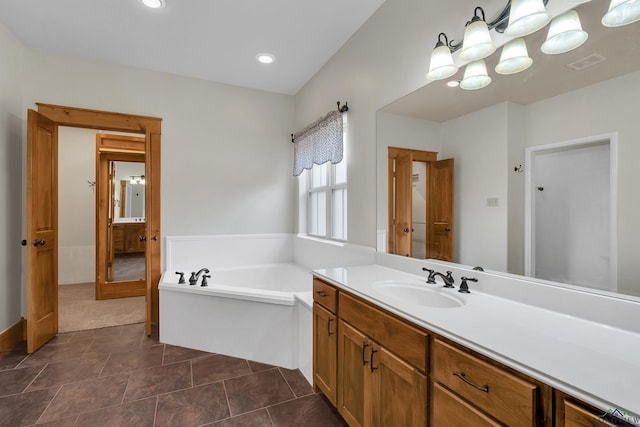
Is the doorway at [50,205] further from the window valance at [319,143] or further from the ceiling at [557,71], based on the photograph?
the ceiling at [557,71]

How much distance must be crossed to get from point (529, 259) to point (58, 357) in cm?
337

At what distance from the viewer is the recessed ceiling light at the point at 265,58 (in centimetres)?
280

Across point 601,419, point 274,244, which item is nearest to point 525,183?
point 601,419

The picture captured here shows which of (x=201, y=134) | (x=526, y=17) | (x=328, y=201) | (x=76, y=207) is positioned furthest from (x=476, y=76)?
(x=76, y=207)

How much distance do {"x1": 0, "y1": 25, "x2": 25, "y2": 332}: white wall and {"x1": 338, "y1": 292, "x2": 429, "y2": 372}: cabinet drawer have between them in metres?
2.91

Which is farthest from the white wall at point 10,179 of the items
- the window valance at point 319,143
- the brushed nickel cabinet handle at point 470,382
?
the brushed nickel cabinet handle at point 470,382

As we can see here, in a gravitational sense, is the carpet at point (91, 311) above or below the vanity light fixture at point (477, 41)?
below

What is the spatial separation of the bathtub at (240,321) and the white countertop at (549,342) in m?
1.05

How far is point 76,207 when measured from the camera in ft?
15.0

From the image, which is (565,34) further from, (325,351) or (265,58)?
(265,58)

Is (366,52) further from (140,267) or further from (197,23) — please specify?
(140,267)

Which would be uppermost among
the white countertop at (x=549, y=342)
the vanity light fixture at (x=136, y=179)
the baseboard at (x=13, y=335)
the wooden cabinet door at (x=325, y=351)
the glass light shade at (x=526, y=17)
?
Answer: the glass light shade at (x=526, y=17)

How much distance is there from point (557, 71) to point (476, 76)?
1.06 ft

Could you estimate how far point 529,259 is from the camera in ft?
4.21
